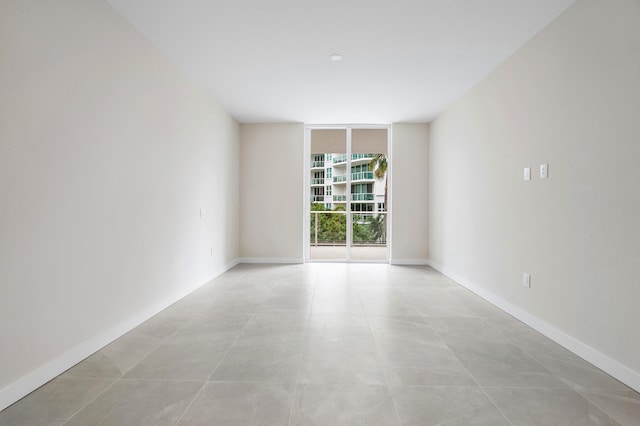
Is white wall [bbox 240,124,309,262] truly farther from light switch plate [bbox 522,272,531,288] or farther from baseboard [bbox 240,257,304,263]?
light switch plate [bbox 522,272,531,288]

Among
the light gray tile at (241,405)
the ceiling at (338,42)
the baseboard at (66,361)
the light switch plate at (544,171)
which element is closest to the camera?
the light gray tile at (241,405)

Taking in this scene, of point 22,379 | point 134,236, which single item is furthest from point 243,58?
point 22,379

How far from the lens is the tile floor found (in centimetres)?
154

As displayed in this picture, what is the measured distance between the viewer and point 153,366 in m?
2.01

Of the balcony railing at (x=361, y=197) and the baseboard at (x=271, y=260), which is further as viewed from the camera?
the balcony railing at (x=361, y=197)

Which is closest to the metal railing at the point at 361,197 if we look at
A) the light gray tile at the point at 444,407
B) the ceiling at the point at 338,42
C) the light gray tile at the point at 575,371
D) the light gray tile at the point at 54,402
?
the ceiling at the point at 338,42

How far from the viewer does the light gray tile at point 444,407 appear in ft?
4.91

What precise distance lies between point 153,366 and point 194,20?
8.48 feet

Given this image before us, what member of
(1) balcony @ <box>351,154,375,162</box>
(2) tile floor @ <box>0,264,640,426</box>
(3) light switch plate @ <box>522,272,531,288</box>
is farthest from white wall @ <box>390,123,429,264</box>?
(3) light switch plate @ <box>522,272,531,288</box>

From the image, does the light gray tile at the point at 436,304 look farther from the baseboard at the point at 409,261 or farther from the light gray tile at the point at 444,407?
the baseboard at the point at 409,261

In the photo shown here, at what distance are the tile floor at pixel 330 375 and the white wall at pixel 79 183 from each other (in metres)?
0.27

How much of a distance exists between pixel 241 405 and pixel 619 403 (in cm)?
197

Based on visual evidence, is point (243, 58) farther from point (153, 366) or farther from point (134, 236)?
point (153, 366)

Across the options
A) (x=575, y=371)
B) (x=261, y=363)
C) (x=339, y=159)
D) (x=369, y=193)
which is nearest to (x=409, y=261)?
(x=369, y=193)
